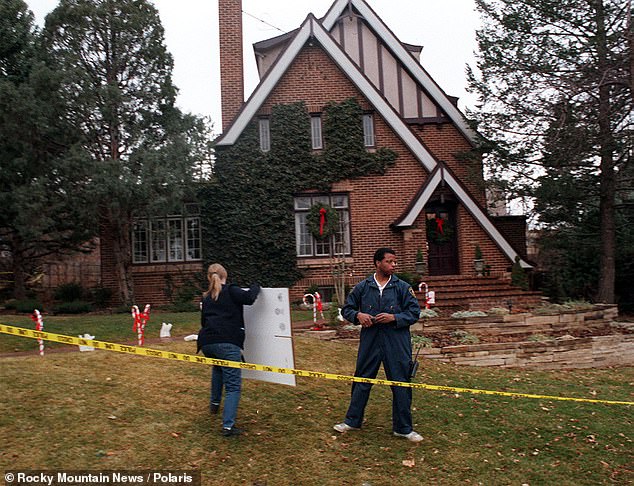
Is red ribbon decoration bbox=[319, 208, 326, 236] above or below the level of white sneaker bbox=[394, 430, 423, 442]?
above

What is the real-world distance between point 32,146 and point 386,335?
1325 cm

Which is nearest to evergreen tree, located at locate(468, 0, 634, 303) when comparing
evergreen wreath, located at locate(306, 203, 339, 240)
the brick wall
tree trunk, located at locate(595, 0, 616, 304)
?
tree trunk, located at locate(595, 0, 616, 304)

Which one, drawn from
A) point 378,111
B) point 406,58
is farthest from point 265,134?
point 406,58

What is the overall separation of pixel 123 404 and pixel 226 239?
38.5ft

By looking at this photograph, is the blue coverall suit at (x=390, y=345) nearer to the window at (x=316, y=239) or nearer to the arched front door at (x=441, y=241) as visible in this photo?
the window at (x=316, y=239)

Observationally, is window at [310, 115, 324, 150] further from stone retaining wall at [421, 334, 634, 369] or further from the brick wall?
stone retaining wall at [421, 334, 634, 369]

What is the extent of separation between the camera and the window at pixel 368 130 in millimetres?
18562

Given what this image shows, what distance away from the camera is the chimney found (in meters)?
19.2

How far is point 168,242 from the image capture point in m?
18.6

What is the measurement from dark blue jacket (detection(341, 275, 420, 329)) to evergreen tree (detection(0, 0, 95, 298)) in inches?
446

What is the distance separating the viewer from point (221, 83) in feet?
63.1

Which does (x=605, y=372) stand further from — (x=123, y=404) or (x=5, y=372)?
(x=5, y=372)

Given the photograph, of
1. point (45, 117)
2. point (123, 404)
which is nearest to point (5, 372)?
point (123, 404)

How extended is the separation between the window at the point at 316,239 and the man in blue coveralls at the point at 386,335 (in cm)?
1204
